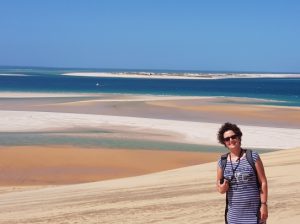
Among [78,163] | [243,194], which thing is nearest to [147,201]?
[243,194]

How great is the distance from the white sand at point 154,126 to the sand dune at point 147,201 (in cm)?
1110

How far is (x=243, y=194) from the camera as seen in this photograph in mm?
4969

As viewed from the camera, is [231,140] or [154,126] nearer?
[231,140]

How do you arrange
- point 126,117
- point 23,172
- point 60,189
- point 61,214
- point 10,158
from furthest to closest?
point 126,117 → point 10,158 → point 23,172 → point 60,189 → point 61,214

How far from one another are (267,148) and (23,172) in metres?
9.75

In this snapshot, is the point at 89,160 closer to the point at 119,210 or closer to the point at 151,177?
the point at 151,177

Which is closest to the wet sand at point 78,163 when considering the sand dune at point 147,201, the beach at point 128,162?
the beach at point 128,162

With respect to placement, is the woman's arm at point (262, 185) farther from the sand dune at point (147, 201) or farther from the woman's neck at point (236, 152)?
the sand dune at point (147, 201)

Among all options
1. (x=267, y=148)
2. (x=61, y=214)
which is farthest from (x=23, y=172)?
(x=267, y=148)

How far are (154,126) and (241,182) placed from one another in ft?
79.1

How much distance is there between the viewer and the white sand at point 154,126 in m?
24.0

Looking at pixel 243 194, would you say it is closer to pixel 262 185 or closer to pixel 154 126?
pixel 262 185

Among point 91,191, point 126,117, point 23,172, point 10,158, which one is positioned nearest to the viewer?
point 91,191

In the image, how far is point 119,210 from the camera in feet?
30.1
